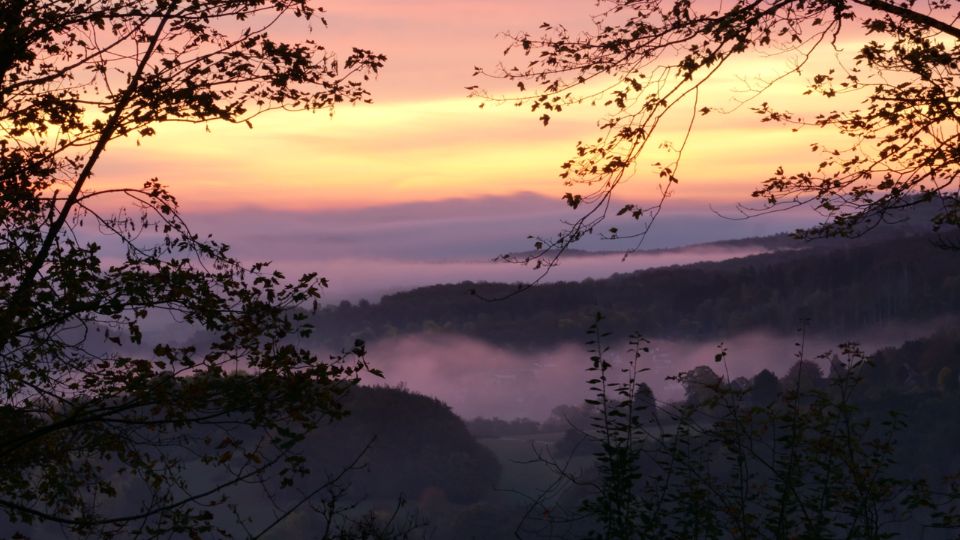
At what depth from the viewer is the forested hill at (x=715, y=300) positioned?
10456 centimetres

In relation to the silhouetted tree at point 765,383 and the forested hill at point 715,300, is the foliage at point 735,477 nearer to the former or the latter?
the silhouetted tree at point 765,383

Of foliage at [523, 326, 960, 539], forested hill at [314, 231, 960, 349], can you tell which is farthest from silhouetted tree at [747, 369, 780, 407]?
foliage at [523, 326, 960, 539]

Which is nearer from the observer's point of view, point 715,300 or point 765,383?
point 765,383

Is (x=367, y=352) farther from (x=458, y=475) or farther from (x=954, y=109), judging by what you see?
(x=458, y=475)

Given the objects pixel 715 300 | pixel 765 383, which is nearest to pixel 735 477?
pixel 765 383

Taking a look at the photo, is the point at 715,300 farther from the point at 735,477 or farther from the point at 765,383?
the point at 735,477

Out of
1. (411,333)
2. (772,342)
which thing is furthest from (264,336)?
(411,333)

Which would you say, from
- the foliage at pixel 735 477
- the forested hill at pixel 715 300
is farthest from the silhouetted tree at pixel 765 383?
the foliage at pixel 735 477

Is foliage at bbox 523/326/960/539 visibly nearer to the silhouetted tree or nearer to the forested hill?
the silhouetted tree

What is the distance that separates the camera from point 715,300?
379ft

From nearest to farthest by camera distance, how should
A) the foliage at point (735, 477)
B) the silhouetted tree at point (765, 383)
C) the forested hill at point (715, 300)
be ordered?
the foliage at point (735, 477) < the silhouetted tree at point (765, 383) < the forested hill at point (715, 300)

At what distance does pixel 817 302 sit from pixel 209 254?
10446 cm

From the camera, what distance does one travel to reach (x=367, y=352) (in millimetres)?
10336

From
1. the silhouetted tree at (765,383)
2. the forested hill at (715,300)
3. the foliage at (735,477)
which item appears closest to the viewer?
the foliage at (735,477)
